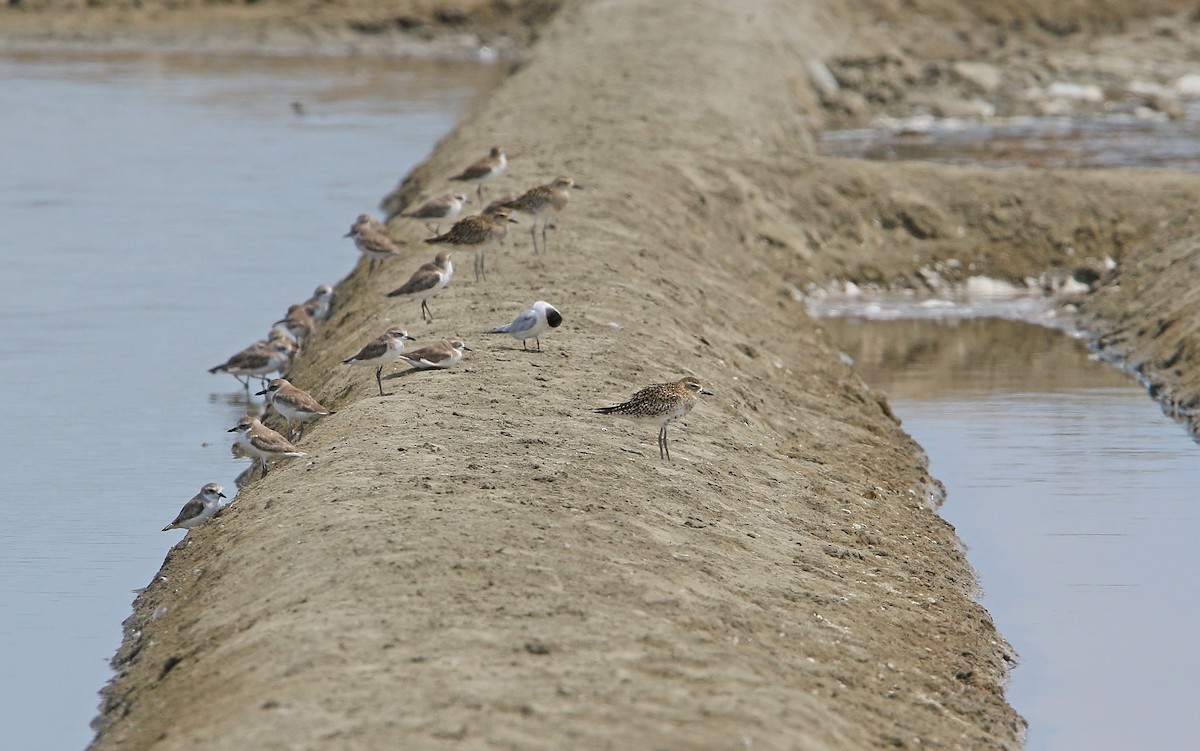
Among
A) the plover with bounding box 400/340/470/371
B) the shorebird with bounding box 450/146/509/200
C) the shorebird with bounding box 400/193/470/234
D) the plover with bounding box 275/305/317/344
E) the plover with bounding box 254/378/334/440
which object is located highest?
the shorebird with bounding box 450/146/509/200

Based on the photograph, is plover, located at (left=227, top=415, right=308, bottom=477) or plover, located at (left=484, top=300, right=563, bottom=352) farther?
plover, located at (left=484, top=300, right=563, bottom=352)

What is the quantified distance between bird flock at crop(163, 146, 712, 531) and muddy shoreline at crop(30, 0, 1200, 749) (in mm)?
213

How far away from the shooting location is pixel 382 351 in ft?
40.9

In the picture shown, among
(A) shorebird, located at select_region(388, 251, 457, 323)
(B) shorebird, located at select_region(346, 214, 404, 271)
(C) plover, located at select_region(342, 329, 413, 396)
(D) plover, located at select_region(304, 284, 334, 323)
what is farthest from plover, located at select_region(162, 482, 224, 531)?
(D) plover, located at select_region(304, 284, 334, 323)

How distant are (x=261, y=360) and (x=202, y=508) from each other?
4.94 m

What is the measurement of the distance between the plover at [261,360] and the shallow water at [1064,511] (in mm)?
6280

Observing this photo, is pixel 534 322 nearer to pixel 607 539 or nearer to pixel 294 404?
pixel 294 404

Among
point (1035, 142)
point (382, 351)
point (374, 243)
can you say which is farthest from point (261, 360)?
point (1035, 142)

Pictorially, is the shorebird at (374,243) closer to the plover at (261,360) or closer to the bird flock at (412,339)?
the bird flock at (412,339)

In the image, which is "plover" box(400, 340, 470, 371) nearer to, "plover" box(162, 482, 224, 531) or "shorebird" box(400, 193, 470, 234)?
"plover" box(162, 482, 224, 531)

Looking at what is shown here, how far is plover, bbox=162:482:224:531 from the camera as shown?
37.4ft

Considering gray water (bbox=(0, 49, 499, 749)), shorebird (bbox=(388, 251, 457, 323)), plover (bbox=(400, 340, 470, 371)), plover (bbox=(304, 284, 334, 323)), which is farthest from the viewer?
plover (bbox=(304, 284, 334, 323))

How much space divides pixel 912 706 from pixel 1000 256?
1561 cm

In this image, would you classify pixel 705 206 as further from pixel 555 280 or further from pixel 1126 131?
pixel 1126 131
